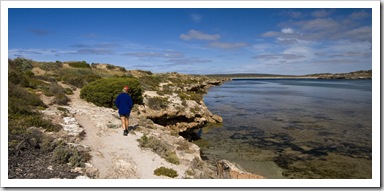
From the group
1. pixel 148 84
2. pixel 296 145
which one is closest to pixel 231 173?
pixel 296 145

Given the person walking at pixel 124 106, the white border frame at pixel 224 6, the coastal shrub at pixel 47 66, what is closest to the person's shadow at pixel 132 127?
the person walking at pixel 124 106

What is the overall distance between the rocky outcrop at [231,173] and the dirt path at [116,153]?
1515mm

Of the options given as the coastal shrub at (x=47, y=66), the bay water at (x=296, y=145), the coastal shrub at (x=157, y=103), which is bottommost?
the bay water at (x=296, y=145)

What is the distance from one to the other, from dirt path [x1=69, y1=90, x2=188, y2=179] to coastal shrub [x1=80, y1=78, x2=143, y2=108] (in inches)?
131

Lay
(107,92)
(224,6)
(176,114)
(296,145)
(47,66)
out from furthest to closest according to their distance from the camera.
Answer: (47,66) < (176,114) < (107,92) < (296,145) < (224,6)

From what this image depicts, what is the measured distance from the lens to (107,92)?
15914mm

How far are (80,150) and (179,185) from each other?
3233 mm

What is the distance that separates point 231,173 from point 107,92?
962 centimetres

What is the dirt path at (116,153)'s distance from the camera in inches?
297

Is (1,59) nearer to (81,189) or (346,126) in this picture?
(81,189)

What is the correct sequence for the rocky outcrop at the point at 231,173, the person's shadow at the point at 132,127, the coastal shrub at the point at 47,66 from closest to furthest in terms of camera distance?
the rocky outcrop at the point at 231,173, the person's shadow at the point at 132,127, the coastal shrub at the point at 47,66

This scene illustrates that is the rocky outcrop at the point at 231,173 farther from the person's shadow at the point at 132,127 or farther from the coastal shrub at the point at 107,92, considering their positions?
the coastal shrub at the point at 107,92

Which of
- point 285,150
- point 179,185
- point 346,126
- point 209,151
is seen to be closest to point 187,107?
point 209,151

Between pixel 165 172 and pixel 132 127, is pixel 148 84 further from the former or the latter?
pixel 165 172
